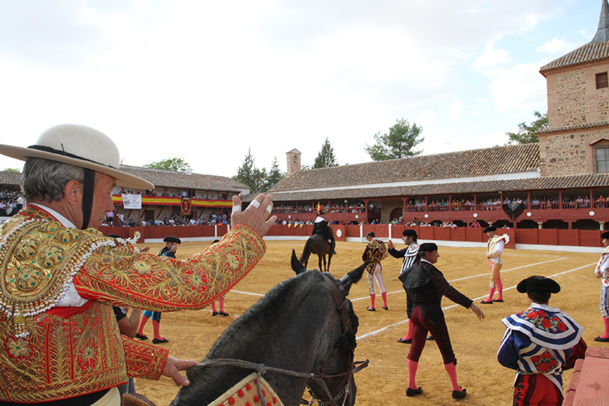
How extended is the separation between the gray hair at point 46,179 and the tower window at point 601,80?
109ft

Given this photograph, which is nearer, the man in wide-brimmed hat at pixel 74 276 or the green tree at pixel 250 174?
the man in wide-brimmed hat at pixel 74 276

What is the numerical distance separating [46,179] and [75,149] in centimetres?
13

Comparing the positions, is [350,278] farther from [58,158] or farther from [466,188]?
[466,188]

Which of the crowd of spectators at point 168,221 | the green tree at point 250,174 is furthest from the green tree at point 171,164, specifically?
the crowd of spectators at point 168,221

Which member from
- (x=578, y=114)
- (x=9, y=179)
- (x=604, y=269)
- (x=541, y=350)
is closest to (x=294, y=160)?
(x=9, y=179)

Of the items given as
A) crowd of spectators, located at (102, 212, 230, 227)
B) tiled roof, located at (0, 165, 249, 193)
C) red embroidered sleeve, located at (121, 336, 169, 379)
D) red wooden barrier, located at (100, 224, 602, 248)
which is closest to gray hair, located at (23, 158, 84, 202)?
red embroidered sleeve, located at (121, 336, 169, 379)

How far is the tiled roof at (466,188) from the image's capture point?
23606 millimetres

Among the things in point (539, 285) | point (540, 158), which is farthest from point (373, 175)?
point (539, 285)

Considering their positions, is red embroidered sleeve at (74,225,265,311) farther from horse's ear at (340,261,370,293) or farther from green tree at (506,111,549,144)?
green tree at (506,111,549,144)

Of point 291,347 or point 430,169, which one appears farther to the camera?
point 430,169

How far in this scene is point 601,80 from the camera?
1011 inches

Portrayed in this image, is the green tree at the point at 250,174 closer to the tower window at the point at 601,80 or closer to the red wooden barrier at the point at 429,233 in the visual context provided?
the red wooden barrier at the point at 429,233

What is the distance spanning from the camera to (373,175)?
3766 centimetres

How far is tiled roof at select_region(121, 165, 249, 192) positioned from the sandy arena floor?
26.8m
